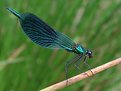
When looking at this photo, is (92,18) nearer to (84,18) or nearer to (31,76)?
(84,18)

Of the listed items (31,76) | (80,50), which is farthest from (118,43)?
(80,50)

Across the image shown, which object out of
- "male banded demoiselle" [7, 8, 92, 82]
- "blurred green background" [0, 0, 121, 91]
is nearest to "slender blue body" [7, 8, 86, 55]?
"male banded demoiselle" [7, 8, 92, 82]

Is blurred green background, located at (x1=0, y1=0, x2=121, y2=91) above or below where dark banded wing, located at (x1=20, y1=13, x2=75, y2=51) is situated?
below

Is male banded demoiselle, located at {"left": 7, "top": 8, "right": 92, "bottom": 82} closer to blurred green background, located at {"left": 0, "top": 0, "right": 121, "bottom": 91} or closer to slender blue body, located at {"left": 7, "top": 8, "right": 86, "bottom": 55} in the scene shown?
slender blue body, located at {"left": 7, "top": 8, "right": 86, "bottom": 55}

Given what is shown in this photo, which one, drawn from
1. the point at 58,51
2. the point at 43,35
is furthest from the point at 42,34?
the point at 58,51

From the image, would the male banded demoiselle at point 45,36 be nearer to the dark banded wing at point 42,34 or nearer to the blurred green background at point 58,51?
the dark banded wing at point 42,34

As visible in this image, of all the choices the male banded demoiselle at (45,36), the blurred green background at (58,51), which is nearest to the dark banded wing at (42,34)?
the male banded demoiselle at (45,36)

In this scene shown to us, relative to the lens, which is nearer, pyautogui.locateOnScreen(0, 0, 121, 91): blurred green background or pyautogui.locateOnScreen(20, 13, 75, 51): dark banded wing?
pyautogui.locateOnScreen(20, 13, 75, 51): dark banded wing
